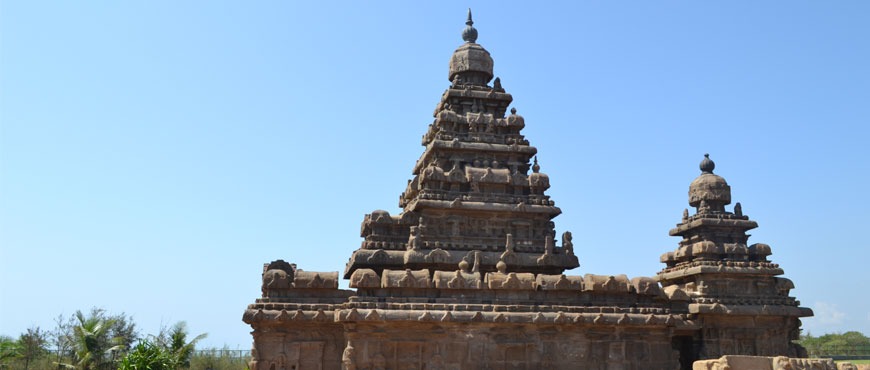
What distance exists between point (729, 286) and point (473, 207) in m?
11.6

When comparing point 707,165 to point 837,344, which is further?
point 837,344

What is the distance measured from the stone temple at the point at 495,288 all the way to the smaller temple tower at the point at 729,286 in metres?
0.06

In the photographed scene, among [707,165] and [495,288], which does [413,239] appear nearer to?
[495,288]

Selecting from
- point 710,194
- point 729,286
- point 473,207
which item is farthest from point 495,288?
point 710,194

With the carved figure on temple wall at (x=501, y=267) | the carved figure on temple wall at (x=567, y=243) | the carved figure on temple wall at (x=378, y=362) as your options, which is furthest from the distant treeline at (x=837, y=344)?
the carved figure on temple wall at (x=378, y=362)

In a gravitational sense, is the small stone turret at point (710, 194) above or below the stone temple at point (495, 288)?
above

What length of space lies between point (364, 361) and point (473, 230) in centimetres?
812

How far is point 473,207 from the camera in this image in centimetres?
2873

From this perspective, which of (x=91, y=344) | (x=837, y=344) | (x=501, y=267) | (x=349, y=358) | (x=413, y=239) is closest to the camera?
(x=349, y=358)

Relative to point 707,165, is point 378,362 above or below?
below

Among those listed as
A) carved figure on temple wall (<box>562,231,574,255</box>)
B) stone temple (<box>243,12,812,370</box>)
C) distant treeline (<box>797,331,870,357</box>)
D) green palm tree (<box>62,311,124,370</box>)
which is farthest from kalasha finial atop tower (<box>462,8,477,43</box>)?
distant treeline (<box>797,331,870,357</box>)

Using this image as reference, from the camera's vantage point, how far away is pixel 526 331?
2423cm

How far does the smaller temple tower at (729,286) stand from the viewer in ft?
95.9

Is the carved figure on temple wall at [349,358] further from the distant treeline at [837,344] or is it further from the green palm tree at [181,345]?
the distant treeline at [837,344]
